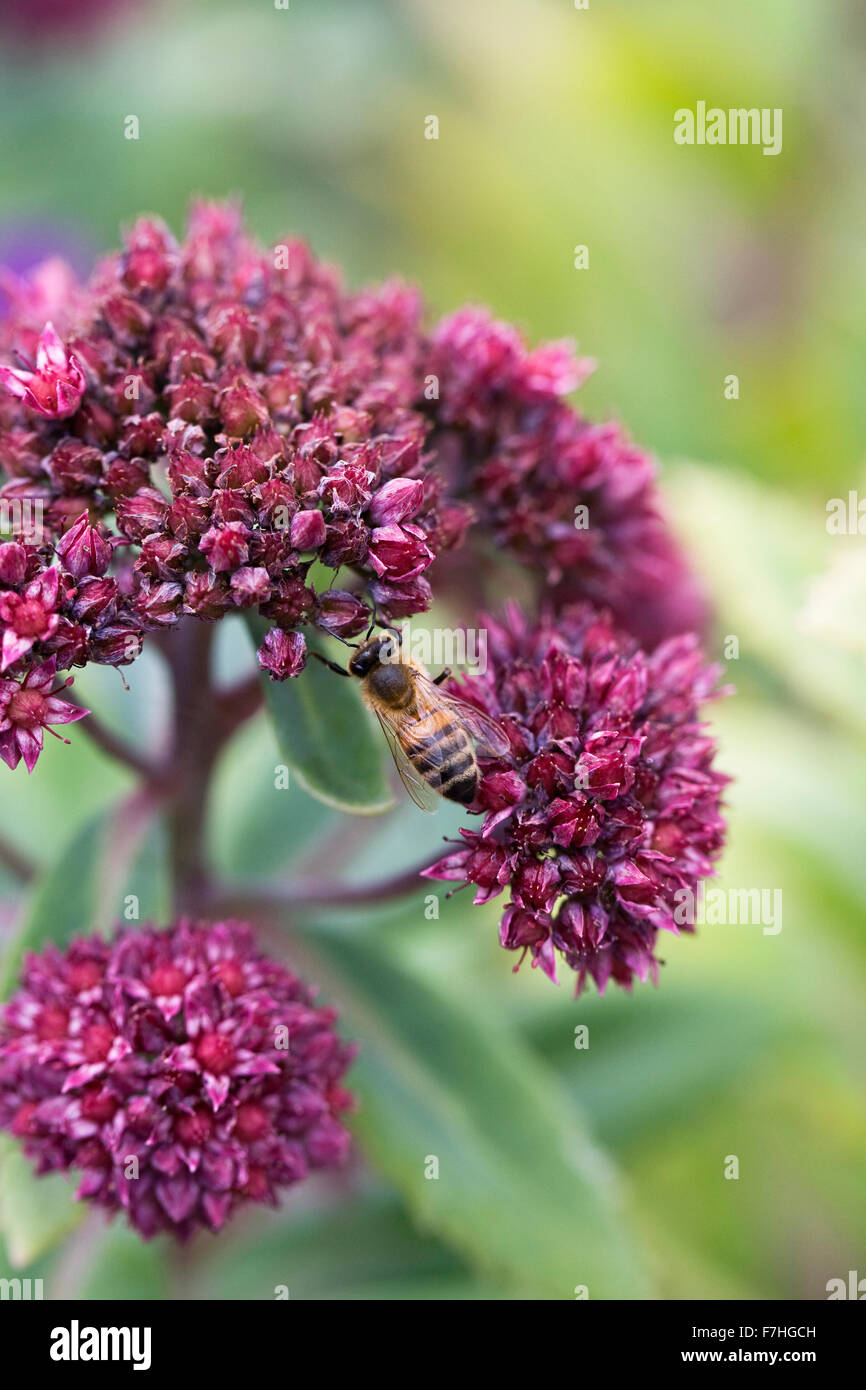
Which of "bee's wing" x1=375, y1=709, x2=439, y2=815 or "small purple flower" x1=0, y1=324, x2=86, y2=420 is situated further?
"bee's wing" x1=375, y1=709, x2=439, y2=815

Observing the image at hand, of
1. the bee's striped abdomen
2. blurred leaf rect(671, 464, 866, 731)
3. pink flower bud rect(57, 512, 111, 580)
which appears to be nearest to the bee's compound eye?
the bee's striped abdomen

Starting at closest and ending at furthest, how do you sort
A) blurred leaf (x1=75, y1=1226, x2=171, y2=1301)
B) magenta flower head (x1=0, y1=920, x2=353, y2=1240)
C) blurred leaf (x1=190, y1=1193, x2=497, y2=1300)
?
magenta flower head (x1=0, y1=920, x2=353, y2=1240) < blurred leaf (x1=75, y1=1226, x2=171, y2=1301) < blurred leaf (x1=190, y1=1193, x2=497, y2=1300)

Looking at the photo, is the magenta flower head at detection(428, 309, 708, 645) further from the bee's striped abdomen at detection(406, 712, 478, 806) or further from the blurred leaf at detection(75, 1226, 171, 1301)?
the blurred leaf at detection(75, 1226, 171, 1301)

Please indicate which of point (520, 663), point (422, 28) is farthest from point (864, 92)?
point (520, 663)

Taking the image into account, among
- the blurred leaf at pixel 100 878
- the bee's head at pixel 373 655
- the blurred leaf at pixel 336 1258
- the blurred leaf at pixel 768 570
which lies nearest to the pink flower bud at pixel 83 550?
the bee's head at pixel 373 655

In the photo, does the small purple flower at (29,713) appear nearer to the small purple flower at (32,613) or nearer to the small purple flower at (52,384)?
the small purple flower at (32,613)

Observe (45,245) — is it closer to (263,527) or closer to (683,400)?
(683,400)
